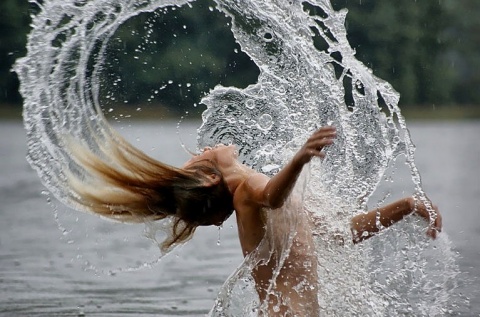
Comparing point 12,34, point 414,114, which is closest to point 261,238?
point 12,34

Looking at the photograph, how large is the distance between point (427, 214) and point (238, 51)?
2095 cm

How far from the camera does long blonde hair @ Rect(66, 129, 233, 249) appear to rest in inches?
228

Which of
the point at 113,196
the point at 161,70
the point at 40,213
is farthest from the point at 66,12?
the point at 161,70

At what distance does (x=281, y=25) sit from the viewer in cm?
692

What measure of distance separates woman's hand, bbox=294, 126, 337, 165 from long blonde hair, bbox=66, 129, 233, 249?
0.84 meters

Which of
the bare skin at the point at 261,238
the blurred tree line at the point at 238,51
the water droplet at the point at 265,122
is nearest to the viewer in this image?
the bare skin at the point at 261,238

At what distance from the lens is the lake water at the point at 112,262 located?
26.2 feet

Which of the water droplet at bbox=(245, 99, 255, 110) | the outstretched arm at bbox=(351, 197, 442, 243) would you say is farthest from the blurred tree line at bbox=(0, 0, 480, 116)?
the outstretched arm at bbox=(351, 197, 442, 243)

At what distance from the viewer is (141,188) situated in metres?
5.95

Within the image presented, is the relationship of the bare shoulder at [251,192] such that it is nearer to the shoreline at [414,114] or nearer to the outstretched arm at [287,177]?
the outstretched arm at [287,177]

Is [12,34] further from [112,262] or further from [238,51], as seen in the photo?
[112,262]

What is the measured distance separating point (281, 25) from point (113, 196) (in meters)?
1.63

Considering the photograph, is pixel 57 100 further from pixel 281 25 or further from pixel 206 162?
pixel 281 25

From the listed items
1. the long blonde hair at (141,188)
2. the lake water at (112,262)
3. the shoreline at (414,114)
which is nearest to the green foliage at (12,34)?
the shoreline at (414,114)
